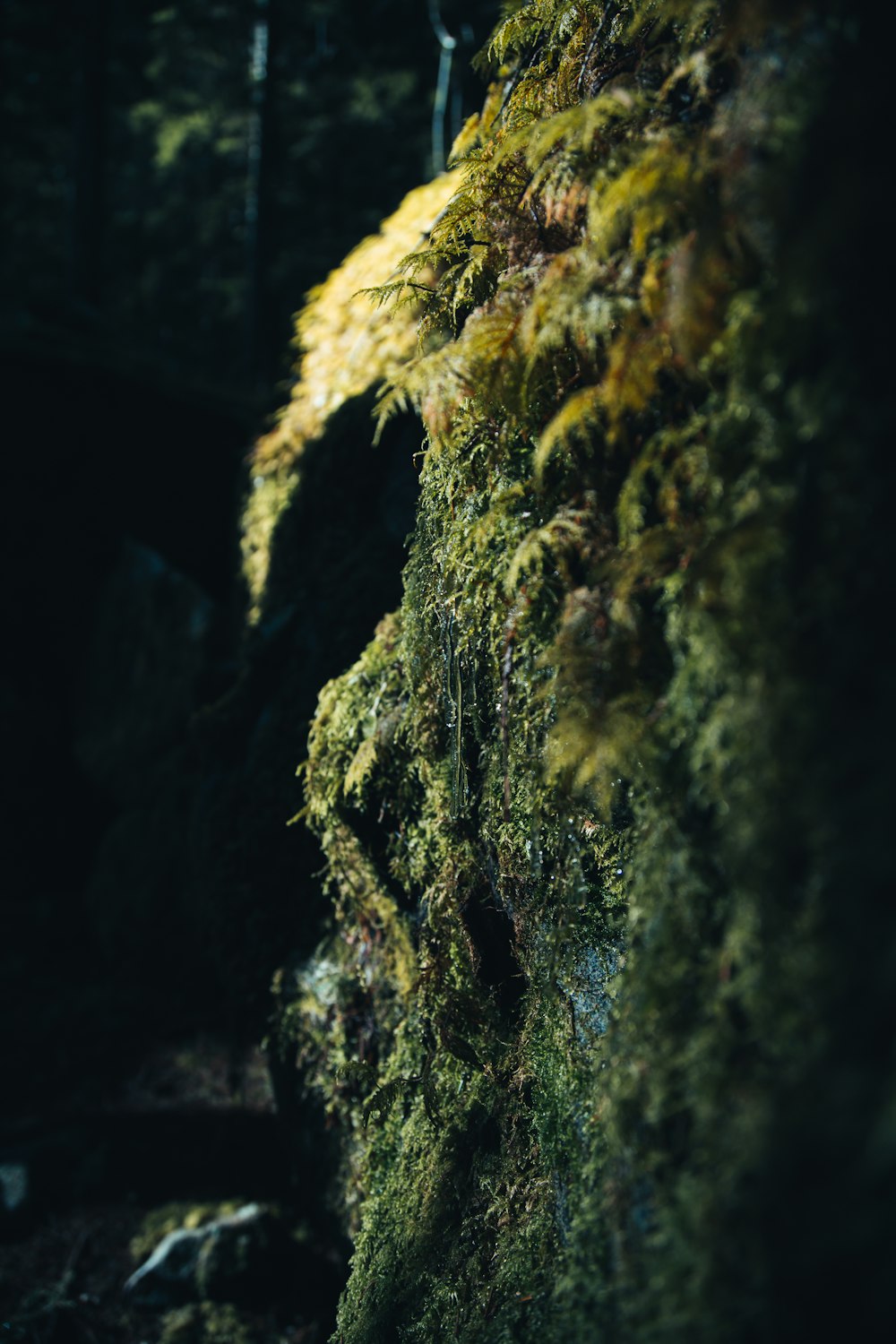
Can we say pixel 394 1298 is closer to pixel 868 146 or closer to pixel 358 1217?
pixel 358 1217

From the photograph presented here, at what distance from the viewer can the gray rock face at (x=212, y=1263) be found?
394cm

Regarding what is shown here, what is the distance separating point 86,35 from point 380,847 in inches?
577

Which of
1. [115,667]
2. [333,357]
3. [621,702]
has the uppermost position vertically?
[333,357]

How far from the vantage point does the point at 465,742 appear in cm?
231

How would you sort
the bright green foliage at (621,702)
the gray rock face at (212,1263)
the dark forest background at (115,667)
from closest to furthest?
the bright green foliage at (621,702) < the gray rock face at (212,1263) < the dark forest background at (115,667)

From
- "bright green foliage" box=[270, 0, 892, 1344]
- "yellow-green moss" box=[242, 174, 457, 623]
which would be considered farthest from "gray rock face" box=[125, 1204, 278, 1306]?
"yellow-green moss" box=[242, 174, 457, 623]

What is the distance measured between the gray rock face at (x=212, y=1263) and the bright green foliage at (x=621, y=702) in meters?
1.92

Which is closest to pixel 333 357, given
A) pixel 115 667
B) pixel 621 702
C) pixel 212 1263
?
pixel 115 667

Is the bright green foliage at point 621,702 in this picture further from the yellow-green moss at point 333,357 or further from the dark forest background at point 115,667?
the yellow-green moss at point 333,357

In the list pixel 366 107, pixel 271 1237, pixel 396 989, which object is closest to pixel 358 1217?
pixel 396 989

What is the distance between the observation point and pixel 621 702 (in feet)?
4.92

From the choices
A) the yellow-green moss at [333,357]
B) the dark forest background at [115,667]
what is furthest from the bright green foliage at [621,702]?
the yellow-green moss at [333,357]

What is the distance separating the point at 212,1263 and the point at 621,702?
4.04 m

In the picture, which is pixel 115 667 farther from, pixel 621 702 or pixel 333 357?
pixel 621 702
